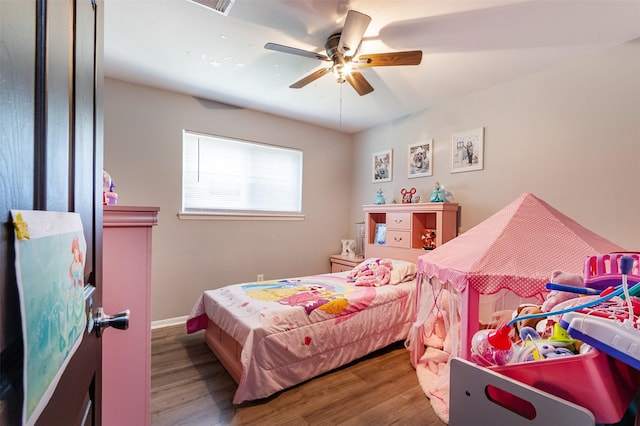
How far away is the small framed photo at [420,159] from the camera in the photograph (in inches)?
137

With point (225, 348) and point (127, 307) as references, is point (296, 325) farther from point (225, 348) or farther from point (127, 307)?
point (127, 307)

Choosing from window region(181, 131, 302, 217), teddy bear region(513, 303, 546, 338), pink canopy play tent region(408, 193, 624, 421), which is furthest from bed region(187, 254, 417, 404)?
teddy bear region(513, 303, 546, 338)

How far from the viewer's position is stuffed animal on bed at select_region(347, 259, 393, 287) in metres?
2.82

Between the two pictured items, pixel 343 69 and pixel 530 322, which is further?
pixel 343 69

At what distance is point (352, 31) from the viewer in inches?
68.5

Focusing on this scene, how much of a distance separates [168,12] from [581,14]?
8.99 ft

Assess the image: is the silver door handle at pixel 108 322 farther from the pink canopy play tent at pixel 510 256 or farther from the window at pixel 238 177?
the window at pixel 238 177

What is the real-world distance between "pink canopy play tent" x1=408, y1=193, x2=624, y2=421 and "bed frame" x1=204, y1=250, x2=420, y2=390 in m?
1.40

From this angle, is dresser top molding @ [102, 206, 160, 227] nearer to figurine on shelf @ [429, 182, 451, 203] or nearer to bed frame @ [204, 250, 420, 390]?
bed frame @ [204, 250, 420, 390]

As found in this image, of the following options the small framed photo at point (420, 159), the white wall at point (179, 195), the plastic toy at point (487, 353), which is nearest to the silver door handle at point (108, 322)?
the plastic toy at point (487, 353)

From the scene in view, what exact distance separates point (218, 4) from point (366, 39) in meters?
1.07

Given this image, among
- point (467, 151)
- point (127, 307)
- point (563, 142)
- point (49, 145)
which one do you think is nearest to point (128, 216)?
point (127, 307)

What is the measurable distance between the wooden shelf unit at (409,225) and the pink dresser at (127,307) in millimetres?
2716

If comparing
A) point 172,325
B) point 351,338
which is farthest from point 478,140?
point 172,325
